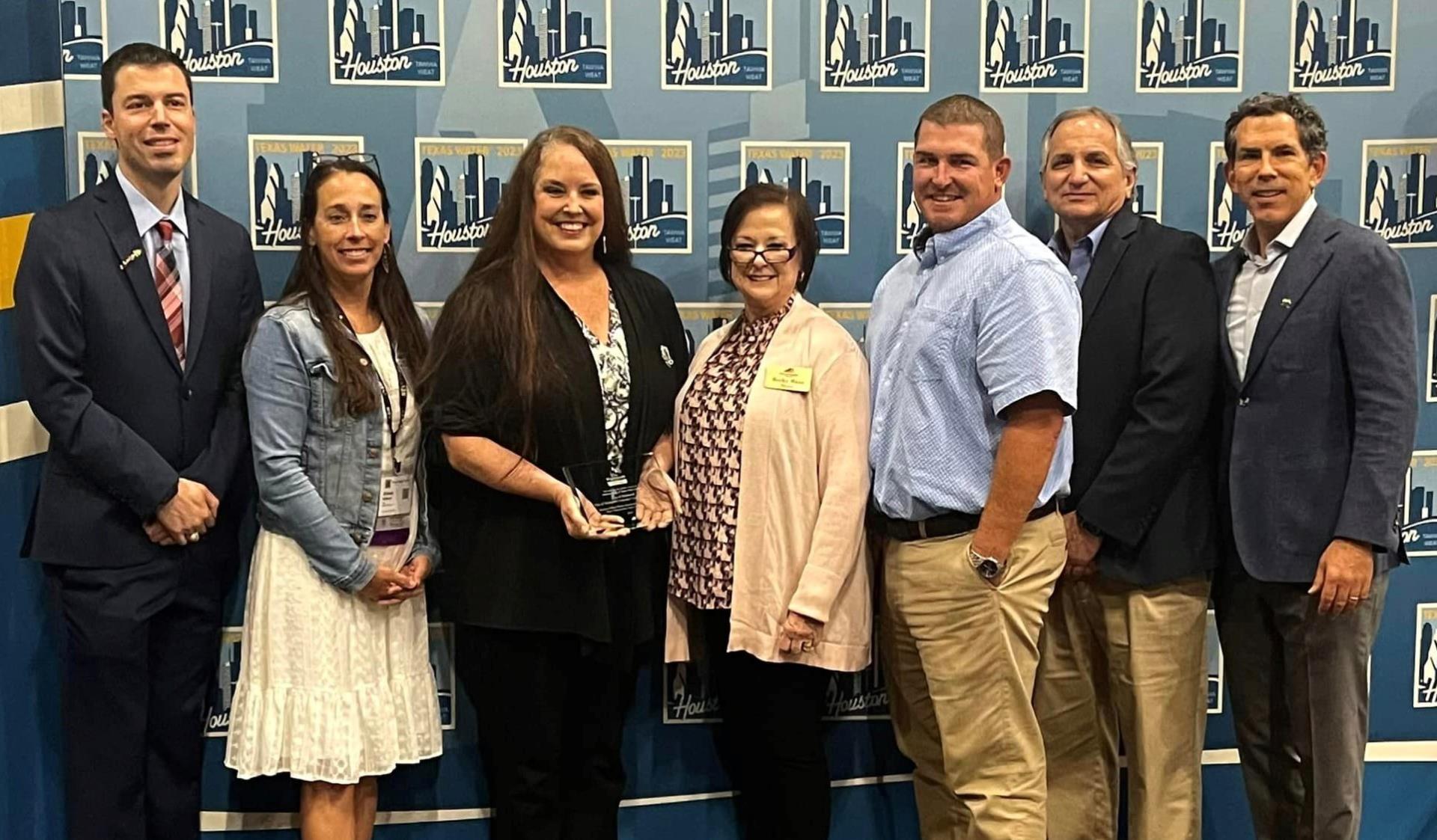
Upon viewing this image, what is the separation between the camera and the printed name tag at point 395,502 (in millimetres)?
2918

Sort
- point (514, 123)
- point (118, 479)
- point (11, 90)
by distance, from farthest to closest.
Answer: point (514, 123) → point (11, 90) → point (118, 479)

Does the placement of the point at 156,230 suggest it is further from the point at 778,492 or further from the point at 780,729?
the point at 780,729

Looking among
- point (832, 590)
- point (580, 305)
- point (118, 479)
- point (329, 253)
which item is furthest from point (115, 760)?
point (832, 590)

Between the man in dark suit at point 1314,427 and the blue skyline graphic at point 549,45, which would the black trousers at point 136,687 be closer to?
the blue skyline graphic at point 549,45

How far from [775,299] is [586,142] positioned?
516 mm

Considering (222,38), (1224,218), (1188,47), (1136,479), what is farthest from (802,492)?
(222,38)

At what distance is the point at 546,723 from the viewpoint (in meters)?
2.87

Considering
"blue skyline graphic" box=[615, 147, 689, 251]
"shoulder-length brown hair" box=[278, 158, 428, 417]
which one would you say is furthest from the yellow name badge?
"shoulder-length brown hair" box=[278, 158, 428, 417]

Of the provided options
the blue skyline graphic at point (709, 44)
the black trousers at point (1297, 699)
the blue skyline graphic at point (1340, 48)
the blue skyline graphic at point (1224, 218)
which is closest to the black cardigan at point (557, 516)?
the blue skyline graphic at point (709, 44)

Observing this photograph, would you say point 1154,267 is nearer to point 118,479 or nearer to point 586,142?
point 586,142

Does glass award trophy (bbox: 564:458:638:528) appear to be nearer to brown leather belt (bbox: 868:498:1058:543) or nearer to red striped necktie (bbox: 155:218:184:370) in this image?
brown leather belt (bbox: 868:498:1058:543)

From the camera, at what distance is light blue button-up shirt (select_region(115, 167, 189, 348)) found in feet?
9.32

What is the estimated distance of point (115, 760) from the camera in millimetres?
2871

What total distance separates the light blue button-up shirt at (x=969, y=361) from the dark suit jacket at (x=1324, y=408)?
0.40 m
